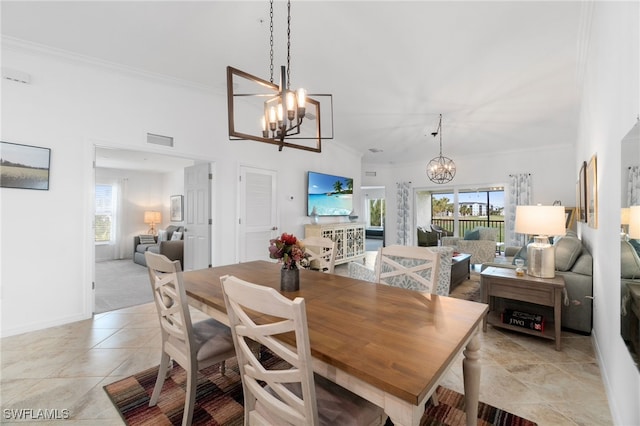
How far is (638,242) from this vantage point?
1.13 m

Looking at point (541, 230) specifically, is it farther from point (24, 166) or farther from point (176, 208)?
point (176, 208)

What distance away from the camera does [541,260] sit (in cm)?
273

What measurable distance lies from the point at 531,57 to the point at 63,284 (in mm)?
5719

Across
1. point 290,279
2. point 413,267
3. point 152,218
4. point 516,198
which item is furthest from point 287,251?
point 152,218

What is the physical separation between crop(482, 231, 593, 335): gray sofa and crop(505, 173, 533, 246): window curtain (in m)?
4.12

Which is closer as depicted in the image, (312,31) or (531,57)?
(312,31)

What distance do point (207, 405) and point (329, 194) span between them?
193 inches

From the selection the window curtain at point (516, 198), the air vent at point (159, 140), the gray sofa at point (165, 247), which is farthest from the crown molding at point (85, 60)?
the window curtain at point (516, 198)

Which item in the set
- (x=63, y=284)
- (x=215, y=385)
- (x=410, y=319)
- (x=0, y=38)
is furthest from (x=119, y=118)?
(x=410, y=319)

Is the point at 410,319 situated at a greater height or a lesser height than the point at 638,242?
lesser

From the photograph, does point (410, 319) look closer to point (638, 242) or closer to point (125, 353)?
point (638, 242)

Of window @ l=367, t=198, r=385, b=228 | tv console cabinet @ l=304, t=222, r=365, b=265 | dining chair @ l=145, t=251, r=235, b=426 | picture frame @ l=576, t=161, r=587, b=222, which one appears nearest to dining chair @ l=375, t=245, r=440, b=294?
dining chair @ l=145, t=251, r=235, b=426

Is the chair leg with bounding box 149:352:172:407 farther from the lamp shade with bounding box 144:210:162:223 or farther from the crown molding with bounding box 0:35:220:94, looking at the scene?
the lamp shade with bounding box 144:210:162:223

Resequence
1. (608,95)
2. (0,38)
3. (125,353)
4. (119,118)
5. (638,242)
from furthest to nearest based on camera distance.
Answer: (119,118) < (0,38) < (125,353) < (608,95) < (638,242)
